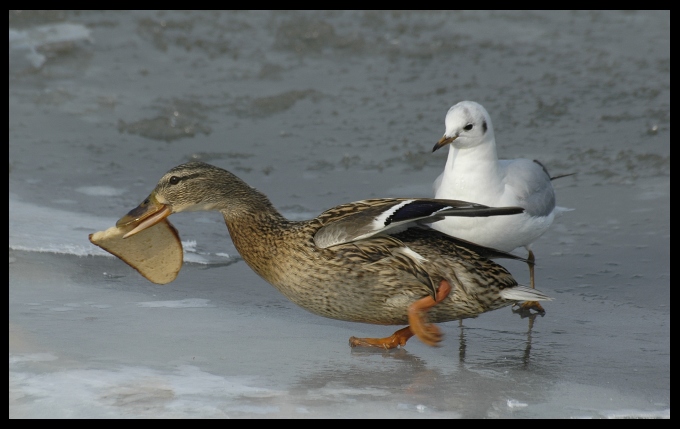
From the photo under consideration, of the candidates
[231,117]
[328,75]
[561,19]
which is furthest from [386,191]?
→ [561,19]

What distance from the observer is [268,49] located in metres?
9.96

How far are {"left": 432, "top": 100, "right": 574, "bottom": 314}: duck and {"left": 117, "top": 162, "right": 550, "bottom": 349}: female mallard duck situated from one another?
0.94 metres

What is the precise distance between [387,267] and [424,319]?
26cm

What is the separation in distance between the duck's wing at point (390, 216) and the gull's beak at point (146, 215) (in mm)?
737

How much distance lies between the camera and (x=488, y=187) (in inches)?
219

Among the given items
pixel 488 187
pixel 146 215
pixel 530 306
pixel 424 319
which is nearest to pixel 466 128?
pixel 488 187

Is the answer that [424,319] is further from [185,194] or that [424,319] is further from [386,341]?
[185,194]

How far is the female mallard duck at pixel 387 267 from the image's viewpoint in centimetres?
409

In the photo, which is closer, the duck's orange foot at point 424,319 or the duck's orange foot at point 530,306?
the duck's orange foot at point 424,319

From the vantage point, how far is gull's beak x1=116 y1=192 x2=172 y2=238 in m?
4.37

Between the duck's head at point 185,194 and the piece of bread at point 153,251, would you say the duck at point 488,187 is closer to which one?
the duck's head at point 185,194

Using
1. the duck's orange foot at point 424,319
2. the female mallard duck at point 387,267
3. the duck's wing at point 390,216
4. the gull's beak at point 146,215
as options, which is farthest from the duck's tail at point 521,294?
the gull's beak at point 146,215

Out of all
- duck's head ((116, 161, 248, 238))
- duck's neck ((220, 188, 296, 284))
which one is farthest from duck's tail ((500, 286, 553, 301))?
duck's head ((116, 161, 248, 238))

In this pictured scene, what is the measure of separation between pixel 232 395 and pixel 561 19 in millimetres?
8133
